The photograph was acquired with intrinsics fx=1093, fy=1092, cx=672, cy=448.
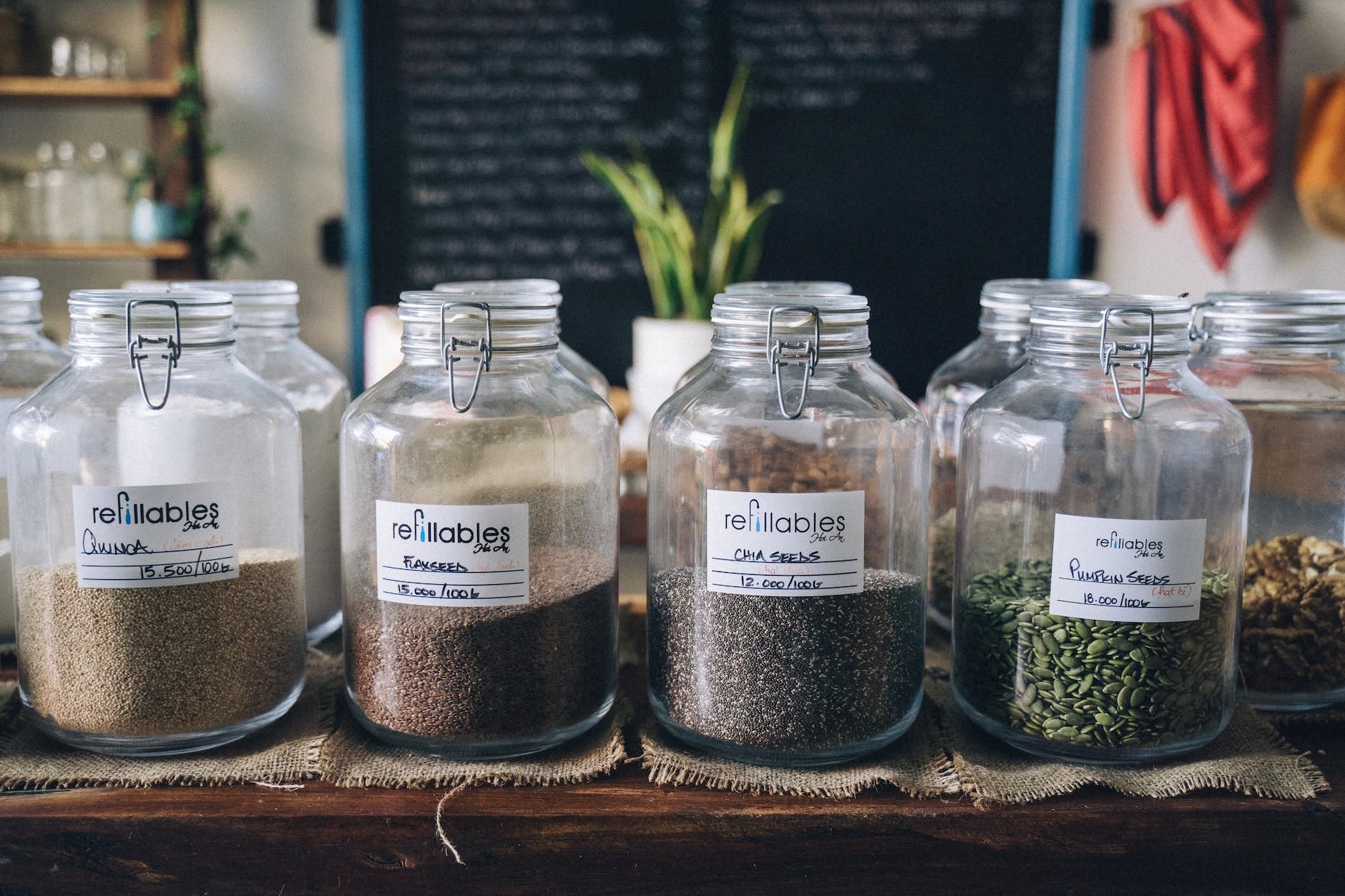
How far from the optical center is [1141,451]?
0.62 meters

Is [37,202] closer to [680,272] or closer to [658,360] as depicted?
[680,272]

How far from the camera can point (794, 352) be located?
63cm

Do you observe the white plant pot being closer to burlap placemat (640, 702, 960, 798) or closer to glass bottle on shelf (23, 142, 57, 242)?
burlap placemat (640, 702, 960, 798)

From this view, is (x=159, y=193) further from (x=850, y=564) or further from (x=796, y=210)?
(x=850, y=564)

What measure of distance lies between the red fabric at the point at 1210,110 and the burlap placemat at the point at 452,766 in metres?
1.84

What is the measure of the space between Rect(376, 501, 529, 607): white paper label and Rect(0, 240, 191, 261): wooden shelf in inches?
84.3

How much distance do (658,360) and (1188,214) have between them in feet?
4.91

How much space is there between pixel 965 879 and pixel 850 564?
18cm

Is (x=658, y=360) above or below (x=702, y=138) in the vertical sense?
below

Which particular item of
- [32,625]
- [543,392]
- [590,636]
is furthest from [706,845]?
[32,625]

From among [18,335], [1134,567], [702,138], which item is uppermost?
[702,138]

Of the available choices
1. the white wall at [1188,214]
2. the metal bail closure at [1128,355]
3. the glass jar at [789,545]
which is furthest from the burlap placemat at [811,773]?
the white wall at [1188,214]

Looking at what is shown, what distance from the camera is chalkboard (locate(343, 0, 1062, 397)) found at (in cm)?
257

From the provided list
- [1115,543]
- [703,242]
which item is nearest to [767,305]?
[1115,543]
